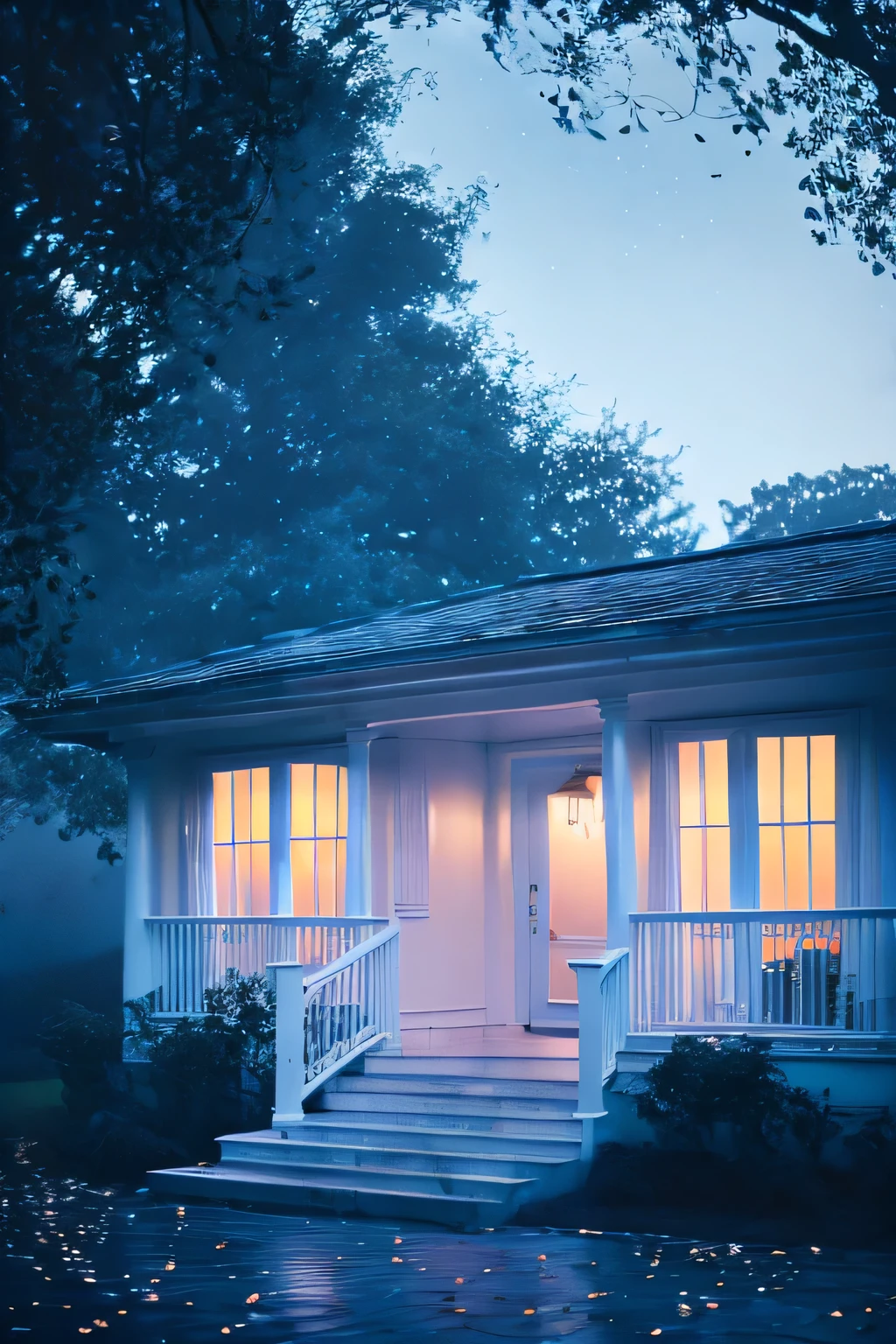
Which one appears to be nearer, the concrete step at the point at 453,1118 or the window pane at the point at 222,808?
the concrete step at the point at 453,1118

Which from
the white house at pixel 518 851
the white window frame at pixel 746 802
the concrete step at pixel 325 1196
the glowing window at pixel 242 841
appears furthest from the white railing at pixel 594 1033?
the glowing window at pixel 242 841

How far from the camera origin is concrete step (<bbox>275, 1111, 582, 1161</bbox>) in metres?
10.4

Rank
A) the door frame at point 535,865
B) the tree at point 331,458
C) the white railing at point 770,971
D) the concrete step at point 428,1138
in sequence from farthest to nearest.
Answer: the tree at point 331,458, the door frame at point 535,865, the white railing at point 770,971, the concrete step at point 428,1138

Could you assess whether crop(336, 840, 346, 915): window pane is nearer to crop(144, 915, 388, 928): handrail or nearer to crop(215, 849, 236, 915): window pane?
crop(144, 915, 388, 928): handrail

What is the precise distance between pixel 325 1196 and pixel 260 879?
482cm

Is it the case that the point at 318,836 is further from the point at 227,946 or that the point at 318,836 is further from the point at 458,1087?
the point at 458,1087

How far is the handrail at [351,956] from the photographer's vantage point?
12.0 meters

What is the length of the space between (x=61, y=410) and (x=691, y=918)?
6.12m

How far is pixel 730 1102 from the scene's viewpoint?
10.1m

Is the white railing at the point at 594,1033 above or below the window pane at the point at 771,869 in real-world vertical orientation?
below

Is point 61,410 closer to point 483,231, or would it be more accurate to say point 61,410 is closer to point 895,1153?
point 895,1153

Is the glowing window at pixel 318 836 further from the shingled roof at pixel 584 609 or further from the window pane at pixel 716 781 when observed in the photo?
the window pane at pixel 716 781

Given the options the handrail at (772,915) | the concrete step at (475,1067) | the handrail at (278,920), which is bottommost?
the concrete step at (475,1067)

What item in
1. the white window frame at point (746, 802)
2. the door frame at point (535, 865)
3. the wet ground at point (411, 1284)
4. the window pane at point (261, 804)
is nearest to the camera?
the wet ground at point (411, 1284)
